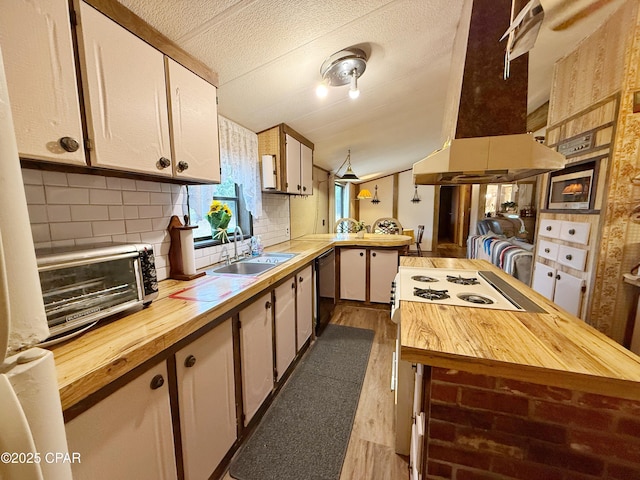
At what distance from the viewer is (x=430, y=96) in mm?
2793

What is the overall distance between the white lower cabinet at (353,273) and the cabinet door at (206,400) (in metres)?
2.18

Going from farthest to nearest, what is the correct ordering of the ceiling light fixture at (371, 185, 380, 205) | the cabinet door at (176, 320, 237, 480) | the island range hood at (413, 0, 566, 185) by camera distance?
the ceiling light fixture at (371, 185, 380, 205) → the island range hood at (413, 0, 566, 185) → the cabinet door at (176, 320, 237, 480)

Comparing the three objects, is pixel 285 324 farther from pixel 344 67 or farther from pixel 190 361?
pixel 344 67

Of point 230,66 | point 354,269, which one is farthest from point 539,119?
point 230,66

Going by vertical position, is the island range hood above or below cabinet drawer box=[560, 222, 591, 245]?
above

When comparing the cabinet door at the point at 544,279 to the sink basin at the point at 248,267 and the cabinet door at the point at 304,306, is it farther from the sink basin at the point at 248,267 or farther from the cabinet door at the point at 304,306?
the sink basin at the point at 248,267

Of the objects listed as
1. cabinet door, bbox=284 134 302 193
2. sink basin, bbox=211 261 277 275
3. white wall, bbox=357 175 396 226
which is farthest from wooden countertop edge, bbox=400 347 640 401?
white wall, bbox=357 175 396 226

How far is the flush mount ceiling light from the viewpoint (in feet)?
5.41

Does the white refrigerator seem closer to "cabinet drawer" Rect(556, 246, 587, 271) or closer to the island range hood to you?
the island range hood

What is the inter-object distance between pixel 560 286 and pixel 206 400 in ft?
8.18

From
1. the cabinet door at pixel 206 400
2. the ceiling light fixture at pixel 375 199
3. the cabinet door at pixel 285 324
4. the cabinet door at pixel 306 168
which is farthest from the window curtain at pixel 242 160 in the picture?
the ceiling light fixture at pixel 375 199

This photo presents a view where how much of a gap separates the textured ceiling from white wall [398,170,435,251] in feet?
14.8

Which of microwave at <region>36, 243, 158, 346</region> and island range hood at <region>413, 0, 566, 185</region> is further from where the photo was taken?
island range hood at <region>413, 0, 566, 185</region>

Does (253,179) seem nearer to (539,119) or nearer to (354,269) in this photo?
(354,269)
